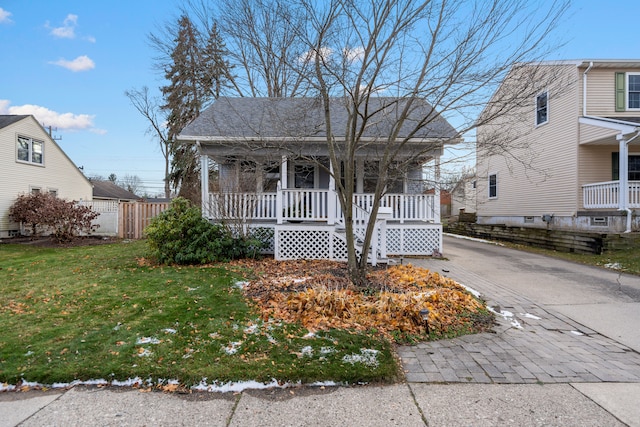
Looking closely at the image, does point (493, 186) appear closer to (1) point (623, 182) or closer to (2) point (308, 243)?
(1) point (623, 182)

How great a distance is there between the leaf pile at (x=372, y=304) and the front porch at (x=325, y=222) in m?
2.16

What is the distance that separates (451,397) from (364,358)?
0.84 m

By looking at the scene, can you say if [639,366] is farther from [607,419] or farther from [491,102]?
[491,102]

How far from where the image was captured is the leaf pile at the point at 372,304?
400 cm

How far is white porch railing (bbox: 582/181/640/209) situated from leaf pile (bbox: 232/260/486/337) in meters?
9.62

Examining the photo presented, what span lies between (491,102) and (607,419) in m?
4.30

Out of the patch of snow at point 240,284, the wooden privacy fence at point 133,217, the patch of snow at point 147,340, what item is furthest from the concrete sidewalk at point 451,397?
the wooden privacy fence at point 133,217

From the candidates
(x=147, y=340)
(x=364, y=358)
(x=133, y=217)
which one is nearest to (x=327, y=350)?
(x=364, y=358)

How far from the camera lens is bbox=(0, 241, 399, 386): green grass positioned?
9.50ft

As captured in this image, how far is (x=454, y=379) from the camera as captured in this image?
2.91m

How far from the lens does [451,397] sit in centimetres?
265

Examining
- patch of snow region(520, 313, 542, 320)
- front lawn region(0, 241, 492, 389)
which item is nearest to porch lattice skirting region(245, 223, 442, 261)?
front lawn region(0, 241, 492, 389)

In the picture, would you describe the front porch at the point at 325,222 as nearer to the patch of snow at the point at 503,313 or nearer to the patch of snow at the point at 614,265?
the patch of snow at the point at 503,313

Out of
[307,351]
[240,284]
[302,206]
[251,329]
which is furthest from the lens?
[302,206]
